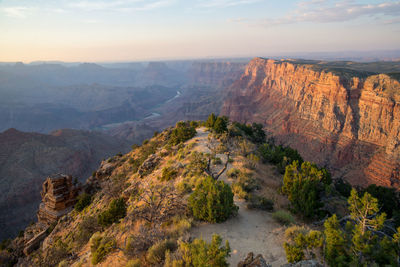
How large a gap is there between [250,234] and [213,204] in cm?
182

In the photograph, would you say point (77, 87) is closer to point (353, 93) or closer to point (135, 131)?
point (135, 131)

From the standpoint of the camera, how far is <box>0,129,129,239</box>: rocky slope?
4150cm

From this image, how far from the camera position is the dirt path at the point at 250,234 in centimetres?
678

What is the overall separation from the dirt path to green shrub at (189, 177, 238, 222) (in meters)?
0.33

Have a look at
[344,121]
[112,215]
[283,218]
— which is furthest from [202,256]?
[344,121]

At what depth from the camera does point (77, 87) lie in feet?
619

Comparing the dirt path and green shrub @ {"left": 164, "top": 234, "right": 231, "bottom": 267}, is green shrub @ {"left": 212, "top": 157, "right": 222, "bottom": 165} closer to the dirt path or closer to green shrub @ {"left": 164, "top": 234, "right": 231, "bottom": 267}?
the dirt path

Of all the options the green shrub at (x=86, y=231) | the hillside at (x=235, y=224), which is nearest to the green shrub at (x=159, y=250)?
the hillside at (x=235, y=224)

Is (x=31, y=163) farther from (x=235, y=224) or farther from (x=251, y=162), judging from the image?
(x=235, y=224)

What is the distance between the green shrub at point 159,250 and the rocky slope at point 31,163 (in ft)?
139

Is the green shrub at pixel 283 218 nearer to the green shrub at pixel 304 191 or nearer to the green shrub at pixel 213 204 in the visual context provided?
the green shrub at pixel 304 191

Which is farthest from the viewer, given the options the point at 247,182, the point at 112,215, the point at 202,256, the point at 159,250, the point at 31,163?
the point at 31,163

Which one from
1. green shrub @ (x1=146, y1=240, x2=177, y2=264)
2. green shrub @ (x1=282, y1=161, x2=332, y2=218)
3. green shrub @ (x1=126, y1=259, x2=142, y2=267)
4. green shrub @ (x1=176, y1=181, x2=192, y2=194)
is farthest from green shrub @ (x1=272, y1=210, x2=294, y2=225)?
green shrub @ (x1=126, y1=259, x2=142, y2=267)

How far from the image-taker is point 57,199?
21.9m
